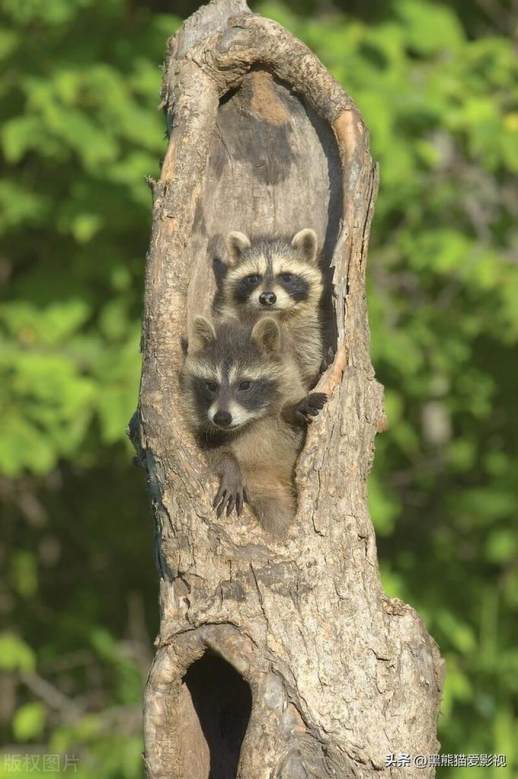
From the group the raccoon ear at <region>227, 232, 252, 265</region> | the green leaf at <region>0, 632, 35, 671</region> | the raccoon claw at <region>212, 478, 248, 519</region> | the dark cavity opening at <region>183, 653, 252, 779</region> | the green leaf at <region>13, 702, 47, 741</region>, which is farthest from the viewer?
the green leaf at <region>0, 632, 35, 671</region>

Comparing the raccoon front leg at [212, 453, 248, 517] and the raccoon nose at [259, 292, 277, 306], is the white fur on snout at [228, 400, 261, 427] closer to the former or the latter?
the raccoon front leg at [212, 453, 248, 517]

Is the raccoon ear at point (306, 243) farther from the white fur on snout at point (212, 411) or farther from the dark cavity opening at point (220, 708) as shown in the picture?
the dark cavity opening at point (220, 708)

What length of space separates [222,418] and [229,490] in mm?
671

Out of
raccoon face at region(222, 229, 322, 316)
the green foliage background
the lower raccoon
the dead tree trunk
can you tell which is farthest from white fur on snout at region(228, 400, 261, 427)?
Answer: the green foliage background

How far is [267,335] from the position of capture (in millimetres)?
5680

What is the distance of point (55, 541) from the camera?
447 inches

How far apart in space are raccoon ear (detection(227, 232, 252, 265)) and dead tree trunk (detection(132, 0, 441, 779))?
836 mm

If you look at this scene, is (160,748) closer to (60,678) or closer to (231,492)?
(231,492)

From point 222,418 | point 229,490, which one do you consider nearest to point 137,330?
point 222,418

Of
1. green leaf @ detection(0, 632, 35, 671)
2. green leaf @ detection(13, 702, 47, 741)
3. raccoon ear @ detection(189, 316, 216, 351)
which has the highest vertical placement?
raccoon ear @ detection(189, 316, 216, 351)

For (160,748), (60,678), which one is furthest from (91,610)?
(160,748)

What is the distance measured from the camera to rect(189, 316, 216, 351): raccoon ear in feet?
17.8

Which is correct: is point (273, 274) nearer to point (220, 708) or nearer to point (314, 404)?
point (314, 404)

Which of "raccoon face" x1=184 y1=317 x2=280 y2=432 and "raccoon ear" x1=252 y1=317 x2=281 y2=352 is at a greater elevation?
"raccoon ear" x1=252 y1=317 x2=281 y2=352
